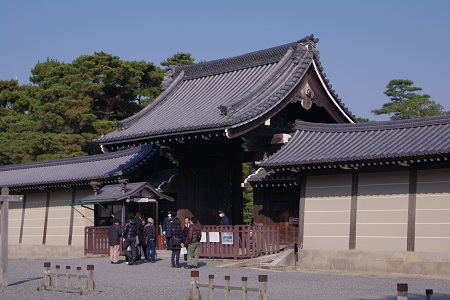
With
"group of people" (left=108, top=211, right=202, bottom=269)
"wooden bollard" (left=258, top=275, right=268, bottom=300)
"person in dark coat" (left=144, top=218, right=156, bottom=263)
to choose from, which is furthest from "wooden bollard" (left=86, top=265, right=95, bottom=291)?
"person in dark coat" (left=144, top=218, right=156, bottom=263)

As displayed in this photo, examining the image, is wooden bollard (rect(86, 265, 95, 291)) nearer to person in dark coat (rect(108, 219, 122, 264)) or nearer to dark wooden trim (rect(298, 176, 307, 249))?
person in dark coat (rect(108, 219, 122, 264))

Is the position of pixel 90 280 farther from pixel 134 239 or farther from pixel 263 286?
pixel 134 239

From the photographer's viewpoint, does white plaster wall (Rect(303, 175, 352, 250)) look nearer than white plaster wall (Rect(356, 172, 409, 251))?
No

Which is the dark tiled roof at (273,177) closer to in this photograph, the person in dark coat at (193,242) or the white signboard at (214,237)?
the white signboard at (214,237)

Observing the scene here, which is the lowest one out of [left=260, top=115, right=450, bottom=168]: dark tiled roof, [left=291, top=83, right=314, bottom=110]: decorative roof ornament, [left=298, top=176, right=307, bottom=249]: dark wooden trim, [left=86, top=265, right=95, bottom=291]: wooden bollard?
[left=86, top=265, right=95, bottom=291]: wooden bollard

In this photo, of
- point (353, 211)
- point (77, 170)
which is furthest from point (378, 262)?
point (77, 170)

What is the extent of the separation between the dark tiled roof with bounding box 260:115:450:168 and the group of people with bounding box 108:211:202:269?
3.37 metres

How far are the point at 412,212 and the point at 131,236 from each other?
838 centimetres

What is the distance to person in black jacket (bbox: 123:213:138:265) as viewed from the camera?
73.7 feet

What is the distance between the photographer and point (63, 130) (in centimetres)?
4434

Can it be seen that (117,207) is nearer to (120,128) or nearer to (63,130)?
(120,128)

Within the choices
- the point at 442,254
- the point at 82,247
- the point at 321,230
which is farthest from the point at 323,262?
the point at 82,247

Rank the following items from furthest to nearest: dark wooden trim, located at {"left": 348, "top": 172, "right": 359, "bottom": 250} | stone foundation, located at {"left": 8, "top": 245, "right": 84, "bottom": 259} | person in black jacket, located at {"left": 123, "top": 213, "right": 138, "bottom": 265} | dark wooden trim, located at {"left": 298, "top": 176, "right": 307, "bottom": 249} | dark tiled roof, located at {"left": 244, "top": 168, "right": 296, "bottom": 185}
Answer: stone foundation, located at {"left": 8, "top": 245, "right": 84, "bottom": 259} < dark tiled roof, located at {"left": 244, "top": 168, "right": 296, "bottom": 185} < dark wooden trim, located at {"left": 298, "top": 176, "right": 307, "bottom": 249} < person in black jacket, located at {"left": 123, "top": 213, "right": 138, "bottom": 265} < dark wooden trim, located at {"left": 348, "top": 172, "right": 359, "bottom": 250}

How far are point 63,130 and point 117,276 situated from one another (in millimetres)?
26016
